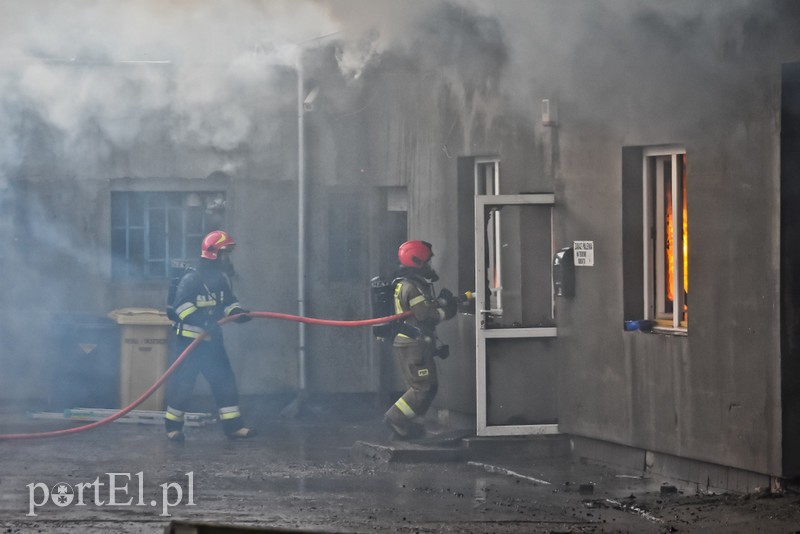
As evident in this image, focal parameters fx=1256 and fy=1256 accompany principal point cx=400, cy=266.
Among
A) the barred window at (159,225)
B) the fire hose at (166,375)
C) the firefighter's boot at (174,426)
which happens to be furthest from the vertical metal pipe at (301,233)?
the firefighter's boot at (174,426)

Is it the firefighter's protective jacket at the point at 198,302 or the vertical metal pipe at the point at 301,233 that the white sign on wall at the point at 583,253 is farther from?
the vertical metal pipe at the point at 301,233

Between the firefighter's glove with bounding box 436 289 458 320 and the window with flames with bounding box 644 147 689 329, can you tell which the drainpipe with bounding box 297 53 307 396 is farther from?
the window with flames with bounding box 644 147 689 329

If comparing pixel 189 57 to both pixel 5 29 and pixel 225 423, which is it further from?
pixel 225 423

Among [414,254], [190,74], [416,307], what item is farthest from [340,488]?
[190,74]

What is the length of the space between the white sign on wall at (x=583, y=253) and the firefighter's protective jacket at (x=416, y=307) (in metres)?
1.36

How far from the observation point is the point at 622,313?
32.8ft

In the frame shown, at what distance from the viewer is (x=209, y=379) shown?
1215 centimetres

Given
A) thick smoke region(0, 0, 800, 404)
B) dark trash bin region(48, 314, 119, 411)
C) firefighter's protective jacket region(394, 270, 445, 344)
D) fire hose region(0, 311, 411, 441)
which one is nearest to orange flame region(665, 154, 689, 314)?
thick smoke region(0, 0, 800, 404)

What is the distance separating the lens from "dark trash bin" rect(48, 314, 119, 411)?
13.3 m

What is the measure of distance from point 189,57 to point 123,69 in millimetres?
788

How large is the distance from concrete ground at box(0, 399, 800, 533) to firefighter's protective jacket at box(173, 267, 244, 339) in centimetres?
108

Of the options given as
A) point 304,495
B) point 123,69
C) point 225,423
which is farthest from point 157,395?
point 304,495

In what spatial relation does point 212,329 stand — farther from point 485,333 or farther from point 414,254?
point 485,333

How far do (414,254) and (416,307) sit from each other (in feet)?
1.66
